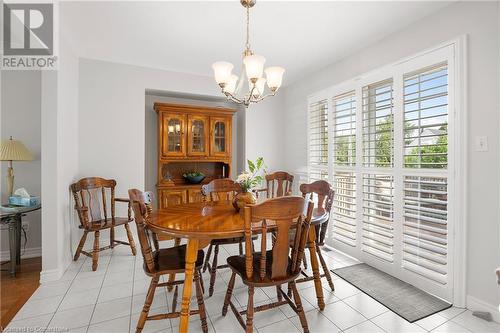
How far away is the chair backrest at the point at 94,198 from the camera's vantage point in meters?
2.89

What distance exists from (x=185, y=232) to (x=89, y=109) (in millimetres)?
2707

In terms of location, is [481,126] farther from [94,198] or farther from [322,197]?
[94,198]

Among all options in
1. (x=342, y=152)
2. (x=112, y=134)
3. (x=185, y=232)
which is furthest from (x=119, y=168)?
(x=342, y=152)

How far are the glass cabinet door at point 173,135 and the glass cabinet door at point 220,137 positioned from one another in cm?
49

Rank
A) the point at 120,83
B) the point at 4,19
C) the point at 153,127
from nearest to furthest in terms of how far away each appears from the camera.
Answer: the point at 4,19 < the point at 120,83 < the point at 153,127

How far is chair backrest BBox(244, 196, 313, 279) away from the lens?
5.12ft

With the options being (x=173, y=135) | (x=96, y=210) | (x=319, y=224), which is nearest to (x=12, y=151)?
(x=96, y=210)

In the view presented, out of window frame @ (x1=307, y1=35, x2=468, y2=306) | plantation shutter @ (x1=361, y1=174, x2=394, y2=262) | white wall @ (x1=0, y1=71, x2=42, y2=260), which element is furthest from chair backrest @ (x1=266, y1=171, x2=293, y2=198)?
white wall @ (x1=0, y1=71, x2=42, y2=260)

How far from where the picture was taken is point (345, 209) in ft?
10.6

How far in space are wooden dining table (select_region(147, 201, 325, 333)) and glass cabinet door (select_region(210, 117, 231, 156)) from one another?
1.97 m

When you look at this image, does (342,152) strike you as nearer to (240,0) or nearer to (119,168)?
(240,0)

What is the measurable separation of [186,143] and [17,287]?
2494mm

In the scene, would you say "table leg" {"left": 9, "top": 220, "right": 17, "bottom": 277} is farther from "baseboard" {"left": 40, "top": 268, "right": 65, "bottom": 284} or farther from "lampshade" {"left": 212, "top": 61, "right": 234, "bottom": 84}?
"lampshade" {"left": 212, "top": 61, "right": 234, "bottom": 84}

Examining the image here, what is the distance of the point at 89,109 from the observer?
3.38 m
